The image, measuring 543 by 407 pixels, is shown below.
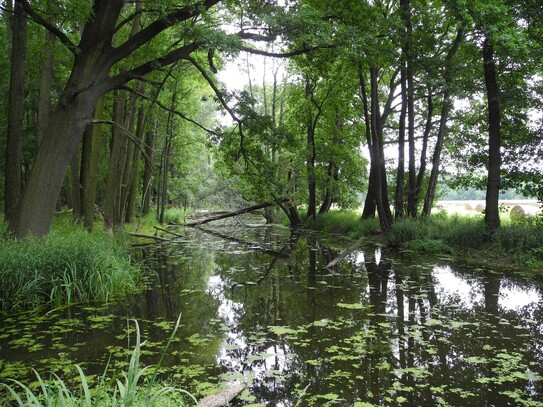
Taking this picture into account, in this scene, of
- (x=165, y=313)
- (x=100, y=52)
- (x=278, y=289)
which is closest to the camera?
(x=165, y=313)

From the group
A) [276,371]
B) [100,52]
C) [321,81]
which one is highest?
[321,81]

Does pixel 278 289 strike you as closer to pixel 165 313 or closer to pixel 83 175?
pixel 165 313

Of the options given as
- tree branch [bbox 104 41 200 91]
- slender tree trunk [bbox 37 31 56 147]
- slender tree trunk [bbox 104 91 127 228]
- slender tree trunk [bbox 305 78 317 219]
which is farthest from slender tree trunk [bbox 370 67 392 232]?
slender tree trunk [bbox 37 31 56 147]

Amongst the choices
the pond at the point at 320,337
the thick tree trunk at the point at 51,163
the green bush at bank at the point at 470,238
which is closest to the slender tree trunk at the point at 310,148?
the green bush at bank at the point at 470,238

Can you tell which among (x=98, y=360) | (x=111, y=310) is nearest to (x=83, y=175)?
(x=111, y=310)

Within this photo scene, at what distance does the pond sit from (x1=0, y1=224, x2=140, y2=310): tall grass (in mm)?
394

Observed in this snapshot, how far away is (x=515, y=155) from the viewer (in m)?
12.9

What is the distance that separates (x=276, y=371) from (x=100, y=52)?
7872 mm

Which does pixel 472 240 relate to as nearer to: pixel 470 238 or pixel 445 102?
pixel 470 238

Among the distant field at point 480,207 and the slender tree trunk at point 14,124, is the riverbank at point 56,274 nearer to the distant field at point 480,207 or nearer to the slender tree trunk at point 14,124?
the slender tree trunk at point 14,124

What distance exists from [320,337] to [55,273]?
14.7 feet

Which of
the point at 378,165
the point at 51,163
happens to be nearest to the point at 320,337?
the point at 51,163

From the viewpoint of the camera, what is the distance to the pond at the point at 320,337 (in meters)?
3.91

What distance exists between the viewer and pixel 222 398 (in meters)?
3.47
